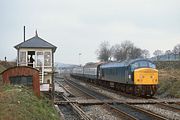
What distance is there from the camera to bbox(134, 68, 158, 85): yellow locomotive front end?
28.7 m

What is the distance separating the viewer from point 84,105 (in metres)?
23.5

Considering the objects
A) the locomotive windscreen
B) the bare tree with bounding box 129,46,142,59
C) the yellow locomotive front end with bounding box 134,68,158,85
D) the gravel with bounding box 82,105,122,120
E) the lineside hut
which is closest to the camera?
the gravel with bounding box 82,105,122,120

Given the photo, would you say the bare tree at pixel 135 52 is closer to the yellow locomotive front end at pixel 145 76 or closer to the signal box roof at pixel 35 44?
the yellow locomotive front end at pixel 145 76

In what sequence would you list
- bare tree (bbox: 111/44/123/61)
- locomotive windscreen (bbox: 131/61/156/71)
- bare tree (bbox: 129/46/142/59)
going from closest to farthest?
locomotive windscreen (bbox: 131/61/156/71)
bare tree (bbox: 129/46/142/59)
bare tree (bbox: 111/44/123/61)

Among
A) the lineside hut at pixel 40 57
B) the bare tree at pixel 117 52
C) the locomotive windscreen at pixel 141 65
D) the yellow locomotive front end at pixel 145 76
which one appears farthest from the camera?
the bare tree at pixel 117 52

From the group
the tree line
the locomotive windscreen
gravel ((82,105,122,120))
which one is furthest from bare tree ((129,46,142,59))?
gravel ((82,105,122,120))

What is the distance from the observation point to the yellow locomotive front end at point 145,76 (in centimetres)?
2872

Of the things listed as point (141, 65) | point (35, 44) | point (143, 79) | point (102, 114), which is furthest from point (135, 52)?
point (102, 114)

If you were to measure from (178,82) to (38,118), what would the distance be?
22219mm

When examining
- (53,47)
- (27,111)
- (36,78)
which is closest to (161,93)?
(53,47)

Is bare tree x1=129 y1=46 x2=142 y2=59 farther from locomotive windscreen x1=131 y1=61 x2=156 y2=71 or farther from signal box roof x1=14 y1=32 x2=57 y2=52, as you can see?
signal box roof x1=14 y1=32 x2=57 y2=52

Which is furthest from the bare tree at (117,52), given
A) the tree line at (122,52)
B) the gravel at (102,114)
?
the gravel at (102,114)

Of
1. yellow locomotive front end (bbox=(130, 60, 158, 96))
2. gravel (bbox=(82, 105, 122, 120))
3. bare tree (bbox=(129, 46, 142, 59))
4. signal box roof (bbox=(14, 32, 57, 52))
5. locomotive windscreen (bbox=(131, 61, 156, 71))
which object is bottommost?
gravel (bbox=(82, 105, 122, 120))

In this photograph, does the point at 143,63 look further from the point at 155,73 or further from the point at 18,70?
the point at 18,70
